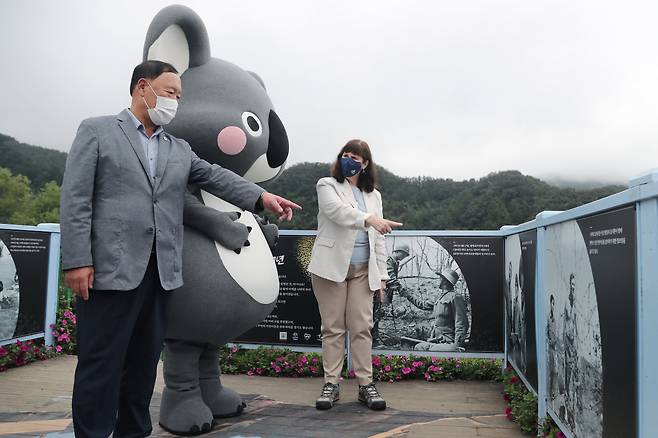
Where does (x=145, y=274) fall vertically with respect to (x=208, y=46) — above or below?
below

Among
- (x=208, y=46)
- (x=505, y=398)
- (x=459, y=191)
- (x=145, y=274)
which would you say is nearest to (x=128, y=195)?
(x=145, y=274)

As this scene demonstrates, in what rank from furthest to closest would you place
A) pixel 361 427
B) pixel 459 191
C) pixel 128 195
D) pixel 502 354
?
1. pixel 459 191
2. pixel 502 354
3. pixel 361 427
4. pixel 128 195

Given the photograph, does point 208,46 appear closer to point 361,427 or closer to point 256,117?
point 256,117

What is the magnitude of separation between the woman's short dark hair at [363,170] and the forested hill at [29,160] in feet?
136

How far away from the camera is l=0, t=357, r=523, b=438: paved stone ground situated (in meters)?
3.09

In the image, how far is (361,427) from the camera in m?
3.18

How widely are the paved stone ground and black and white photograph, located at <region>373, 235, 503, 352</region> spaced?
371mm

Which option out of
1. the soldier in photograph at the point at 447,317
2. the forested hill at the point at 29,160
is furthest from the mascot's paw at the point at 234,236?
the forested hill at the point at 29,160

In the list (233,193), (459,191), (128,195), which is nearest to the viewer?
(128,195)

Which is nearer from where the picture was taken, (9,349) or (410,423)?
(410,423)

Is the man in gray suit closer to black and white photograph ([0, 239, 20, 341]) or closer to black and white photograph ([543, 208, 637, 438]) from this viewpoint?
black and white photograph ([543, 208, 637, 438])

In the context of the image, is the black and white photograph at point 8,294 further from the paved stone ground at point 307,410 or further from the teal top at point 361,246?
the teal top at point 361,246

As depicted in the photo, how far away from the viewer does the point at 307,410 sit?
3535mm

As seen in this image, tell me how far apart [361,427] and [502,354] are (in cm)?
185
